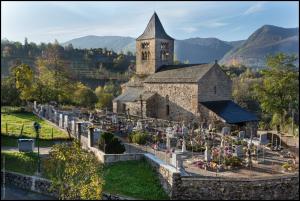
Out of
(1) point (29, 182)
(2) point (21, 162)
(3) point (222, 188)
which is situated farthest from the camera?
(2) point (21, 162)

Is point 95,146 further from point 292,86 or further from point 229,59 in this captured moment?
point 229,59

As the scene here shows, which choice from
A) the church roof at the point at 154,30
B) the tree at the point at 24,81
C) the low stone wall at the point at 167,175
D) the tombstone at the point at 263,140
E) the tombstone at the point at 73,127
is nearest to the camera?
the low stone wall at the point at 167,175

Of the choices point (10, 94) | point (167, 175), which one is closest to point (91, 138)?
point (167, 175)

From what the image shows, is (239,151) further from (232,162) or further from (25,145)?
(25,145)

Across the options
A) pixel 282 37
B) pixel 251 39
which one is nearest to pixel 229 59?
pixel 251 39

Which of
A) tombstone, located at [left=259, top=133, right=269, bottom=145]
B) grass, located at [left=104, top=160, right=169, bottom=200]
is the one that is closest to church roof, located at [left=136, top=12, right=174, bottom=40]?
tombstone, located at [left=259, top=133, right=269, bottom=145]

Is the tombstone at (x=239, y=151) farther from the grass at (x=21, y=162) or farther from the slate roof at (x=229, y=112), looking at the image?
the grass at (x=21, y=162)

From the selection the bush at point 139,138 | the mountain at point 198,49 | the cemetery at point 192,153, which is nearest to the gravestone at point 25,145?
the cemetery at point 192,153
